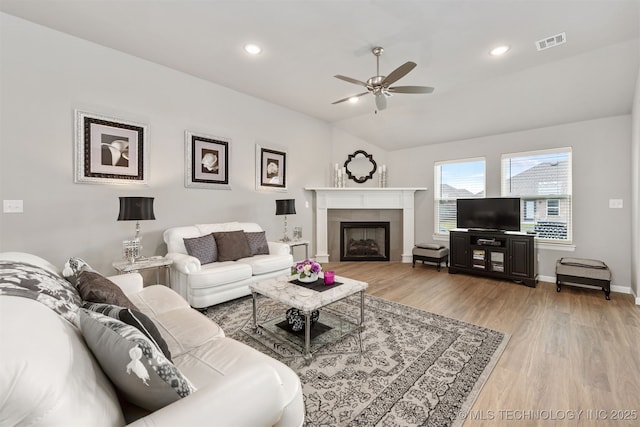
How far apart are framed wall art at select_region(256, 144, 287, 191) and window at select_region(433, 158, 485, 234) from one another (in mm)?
3050

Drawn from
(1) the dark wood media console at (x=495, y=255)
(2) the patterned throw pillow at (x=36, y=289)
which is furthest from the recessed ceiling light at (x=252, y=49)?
(1) the dark wood media console at (x=495, y=255)

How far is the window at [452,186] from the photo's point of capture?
5.12 m

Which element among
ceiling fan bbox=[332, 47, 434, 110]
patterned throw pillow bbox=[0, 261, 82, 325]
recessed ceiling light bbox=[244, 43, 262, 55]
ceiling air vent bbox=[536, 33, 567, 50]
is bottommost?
patterned throw pillow bbox=[0, 261, 82, 325]

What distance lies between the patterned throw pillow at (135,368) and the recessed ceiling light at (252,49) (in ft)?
10.1

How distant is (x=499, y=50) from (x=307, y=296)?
3.32m

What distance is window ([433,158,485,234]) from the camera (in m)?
5.12

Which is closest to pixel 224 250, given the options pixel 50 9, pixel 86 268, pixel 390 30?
pixel 86 268

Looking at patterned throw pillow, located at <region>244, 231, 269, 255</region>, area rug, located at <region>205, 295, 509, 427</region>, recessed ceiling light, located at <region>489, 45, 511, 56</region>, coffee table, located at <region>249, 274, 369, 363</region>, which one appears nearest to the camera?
area rug, located at <region>205, 295, 509, 427</region>

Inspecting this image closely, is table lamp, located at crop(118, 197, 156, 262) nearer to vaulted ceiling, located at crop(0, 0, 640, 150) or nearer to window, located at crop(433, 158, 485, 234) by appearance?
vaulted ceiling, located at crop(0, 0, 640, 150)

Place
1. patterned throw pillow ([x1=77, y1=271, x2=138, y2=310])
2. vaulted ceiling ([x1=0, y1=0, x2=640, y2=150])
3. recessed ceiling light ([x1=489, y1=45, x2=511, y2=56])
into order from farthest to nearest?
recessed ceiling light ([x1=489, y1=45, x2=511, y2=56]) < vaulted ceiling ([x1=0, y1=0, x2=640, y2=150]) < patterned throw pillow ([x1=77, y1=271, x2=138, y2=310])

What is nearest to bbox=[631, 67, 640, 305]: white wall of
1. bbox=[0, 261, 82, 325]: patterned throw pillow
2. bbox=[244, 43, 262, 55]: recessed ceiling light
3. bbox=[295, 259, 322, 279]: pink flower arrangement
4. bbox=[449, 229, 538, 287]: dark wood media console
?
bbox=[449, 229, 538, 287]: dark wood media console

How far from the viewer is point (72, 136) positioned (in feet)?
9.79

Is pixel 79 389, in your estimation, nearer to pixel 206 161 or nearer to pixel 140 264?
pixel 140 264

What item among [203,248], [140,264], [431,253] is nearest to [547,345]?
[431,253]
